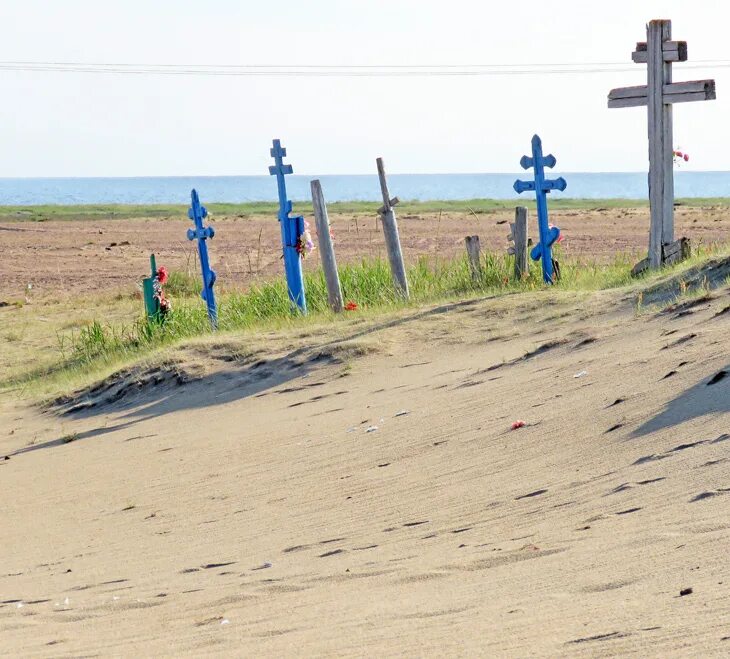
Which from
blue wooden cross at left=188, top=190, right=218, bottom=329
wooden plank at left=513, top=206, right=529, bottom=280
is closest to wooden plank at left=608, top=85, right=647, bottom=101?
wooden plank at left=513, top=206, right=529, bottom=280

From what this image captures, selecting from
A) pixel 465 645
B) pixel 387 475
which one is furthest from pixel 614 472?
pixel 465 645

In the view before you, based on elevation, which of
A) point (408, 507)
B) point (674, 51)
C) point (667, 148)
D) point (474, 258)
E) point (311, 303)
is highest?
point (674, 51)

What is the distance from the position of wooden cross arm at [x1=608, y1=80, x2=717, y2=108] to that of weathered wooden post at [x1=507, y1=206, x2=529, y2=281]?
1.64 metres

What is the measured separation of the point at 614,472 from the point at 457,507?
0.77m

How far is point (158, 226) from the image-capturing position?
45.2 meters

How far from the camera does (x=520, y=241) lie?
14625mm

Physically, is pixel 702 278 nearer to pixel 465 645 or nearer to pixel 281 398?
pixel 281 398

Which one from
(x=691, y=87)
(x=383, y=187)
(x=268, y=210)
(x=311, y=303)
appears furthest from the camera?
(x=268, y=210)

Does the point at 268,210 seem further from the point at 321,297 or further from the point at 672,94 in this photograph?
the point at 672,94

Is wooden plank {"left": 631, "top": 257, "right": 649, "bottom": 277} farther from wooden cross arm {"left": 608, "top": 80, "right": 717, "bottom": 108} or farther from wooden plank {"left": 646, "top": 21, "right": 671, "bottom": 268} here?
wooden cross arm {"left": 608, "top": 80, "right": 717, "bottom": 108}

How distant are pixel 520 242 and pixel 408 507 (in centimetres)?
873

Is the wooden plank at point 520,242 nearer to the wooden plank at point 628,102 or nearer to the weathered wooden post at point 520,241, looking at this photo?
the weathered wooden post at point 520,241

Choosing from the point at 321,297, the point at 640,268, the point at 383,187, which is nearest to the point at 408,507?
the point at 640,268

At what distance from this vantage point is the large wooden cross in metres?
13.2
